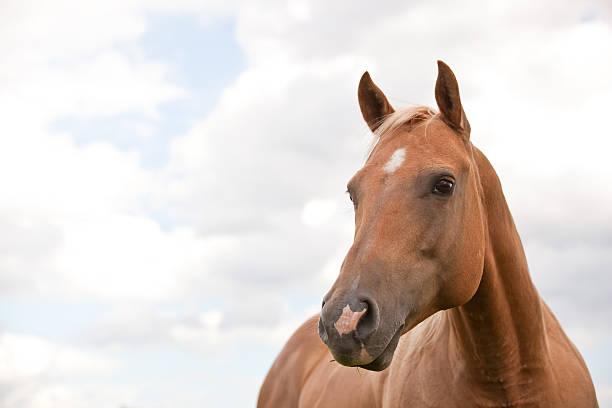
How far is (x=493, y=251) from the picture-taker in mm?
4094

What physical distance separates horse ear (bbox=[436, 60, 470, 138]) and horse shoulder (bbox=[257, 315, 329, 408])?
358 cm

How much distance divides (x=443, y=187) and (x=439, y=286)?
56cm

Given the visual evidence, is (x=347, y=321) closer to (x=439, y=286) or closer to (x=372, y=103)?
(x=439, y=286)

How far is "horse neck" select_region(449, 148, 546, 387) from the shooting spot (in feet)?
13.2

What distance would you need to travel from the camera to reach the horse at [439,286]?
3.31 m

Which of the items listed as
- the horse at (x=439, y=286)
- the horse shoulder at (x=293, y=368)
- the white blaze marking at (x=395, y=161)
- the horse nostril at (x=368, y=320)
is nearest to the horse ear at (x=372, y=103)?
the horse at (x=439, y=286)

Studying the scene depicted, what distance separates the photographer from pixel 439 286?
144 inches

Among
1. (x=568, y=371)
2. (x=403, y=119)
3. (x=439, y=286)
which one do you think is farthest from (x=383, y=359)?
(x=568, y=371)

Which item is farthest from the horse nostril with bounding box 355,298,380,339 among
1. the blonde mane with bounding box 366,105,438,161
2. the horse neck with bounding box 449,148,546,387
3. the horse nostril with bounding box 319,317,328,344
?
the blonde mane with bounding box 366,105,438,161

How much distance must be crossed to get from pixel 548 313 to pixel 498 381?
1012mm

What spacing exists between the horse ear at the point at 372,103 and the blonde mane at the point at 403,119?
0.26 metres

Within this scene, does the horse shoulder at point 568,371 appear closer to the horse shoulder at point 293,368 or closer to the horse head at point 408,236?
the horse head at point 408,236

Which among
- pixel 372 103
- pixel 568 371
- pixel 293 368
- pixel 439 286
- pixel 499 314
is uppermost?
pixel 372 103

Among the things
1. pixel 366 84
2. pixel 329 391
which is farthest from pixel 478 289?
pixel 329 391
